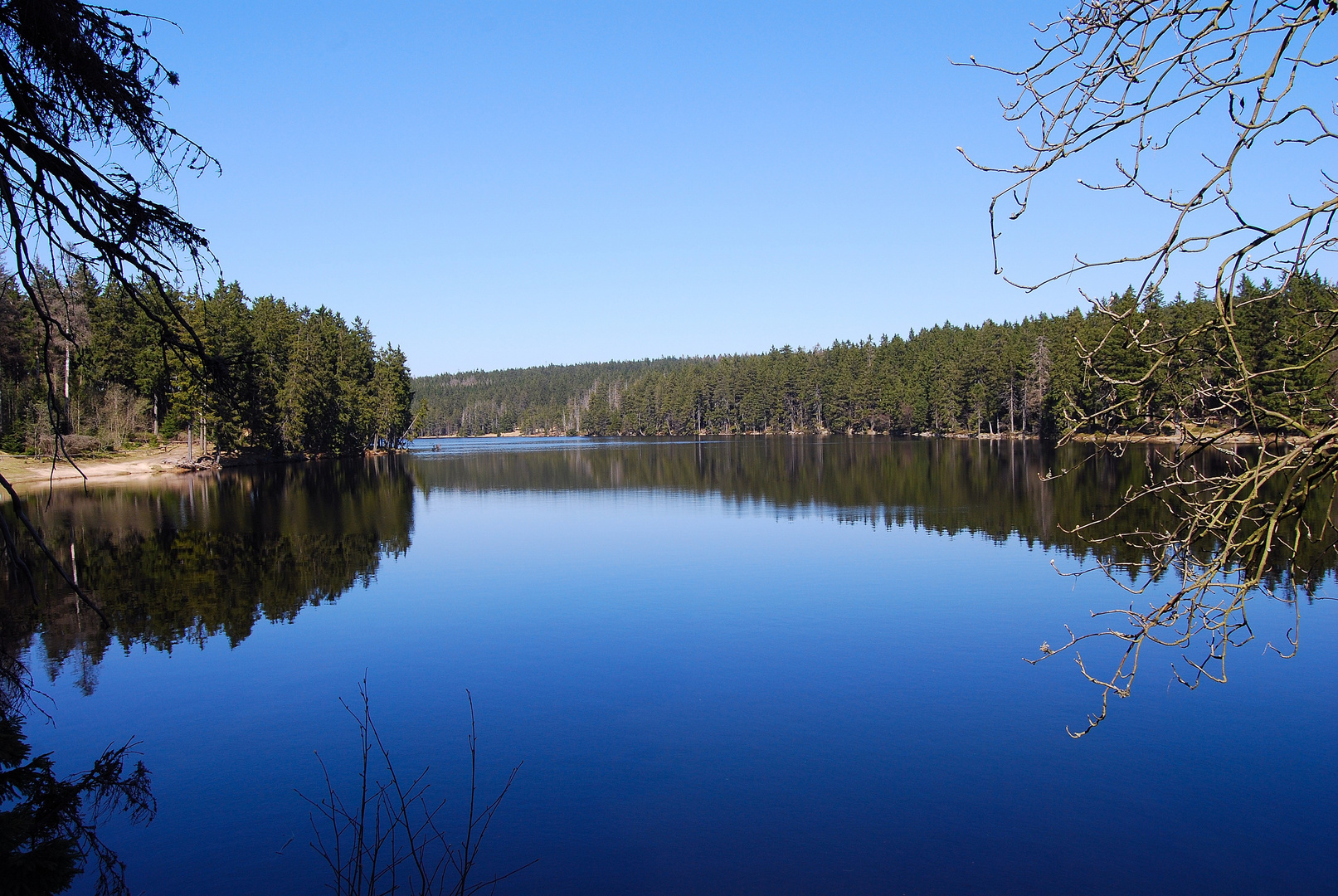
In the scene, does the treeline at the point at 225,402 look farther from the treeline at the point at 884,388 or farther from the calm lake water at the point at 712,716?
the calm lake water at the point at 712,716

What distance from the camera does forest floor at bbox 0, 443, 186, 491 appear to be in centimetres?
4031

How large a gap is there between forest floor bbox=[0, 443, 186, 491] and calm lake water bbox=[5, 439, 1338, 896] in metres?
23.6

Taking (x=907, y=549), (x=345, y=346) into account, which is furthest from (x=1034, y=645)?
(x=345, y=346)

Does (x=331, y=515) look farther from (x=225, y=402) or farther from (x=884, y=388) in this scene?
(x=884, y=388)

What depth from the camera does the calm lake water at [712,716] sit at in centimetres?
715

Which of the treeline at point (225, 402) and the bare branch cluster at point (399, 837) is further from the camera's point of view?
the treeline at point (225, 402)

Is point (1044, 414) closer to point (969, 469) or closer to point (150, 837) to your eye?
point (969, 469)

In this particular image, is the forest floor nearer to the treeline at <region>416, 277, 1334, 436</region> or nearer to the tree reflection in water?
the tree reflection in water

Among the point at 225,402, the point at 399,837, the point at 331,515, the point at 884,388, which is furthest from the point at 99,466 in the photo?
the point at 884,388

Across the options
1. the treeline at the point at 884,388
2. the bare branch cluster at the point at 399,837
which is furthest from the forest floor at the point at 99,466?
the treeline at the point at 884,388

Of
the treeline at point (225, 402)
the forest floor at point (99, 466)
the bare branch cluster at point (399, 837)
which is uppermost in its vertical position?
the treeline at point (225, 402)

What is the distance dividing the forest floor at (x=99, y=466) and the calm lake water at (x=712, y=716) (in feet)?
77.4

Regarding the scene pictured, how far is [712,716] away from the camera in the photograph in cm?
1006

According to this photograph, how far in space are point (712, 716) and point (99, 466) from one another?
50320 mm
